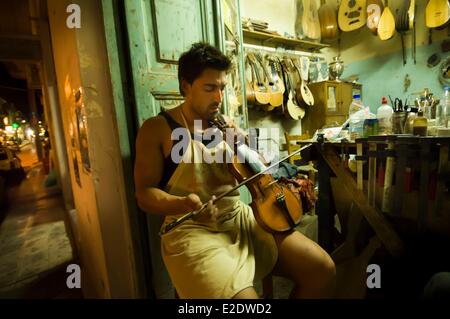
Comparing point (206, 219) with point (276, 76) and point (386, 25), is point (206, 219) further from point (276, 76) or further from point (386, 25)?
point (386, 25)

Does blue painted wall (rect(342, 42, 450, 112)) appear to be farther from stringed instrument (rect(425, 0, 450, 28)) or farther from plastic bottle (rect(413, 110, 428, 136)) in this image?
plastic bottle (rect(413, 110, 428, 136))

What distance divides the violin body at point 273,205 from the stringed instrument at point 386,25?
547 centimetres

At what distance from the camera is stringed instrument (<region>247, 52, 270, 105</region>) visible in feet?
14.3

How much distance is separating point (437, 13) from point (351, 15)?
1.51 m

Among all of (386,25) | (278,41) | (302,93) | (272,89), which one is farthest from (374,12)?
(272,89)

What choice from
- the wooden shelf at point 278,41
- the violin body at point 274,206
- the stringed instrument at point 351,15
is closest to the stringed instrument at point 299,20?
the wooden shelf at point 278,41

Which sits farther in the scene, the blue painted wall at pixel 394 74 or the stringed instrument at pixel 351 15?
the stringed instrument at pixel 351 15

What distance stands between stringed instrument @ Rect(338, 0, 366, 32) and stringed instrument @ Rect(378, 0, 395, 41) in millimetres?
340

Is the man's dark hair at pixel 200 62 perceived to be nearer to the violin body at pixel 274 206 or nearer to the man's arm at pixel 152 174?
the man's arm at pixel 152 174

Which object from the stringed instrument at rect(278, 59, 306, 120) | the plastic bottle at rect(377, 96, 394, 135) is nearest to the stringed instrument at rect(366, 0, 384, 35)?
the stringed instrument at rect(278, 59, 306, 120)

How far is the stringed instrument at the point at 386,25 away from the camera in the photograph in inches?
195

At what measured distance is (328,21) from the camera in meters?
5.60
